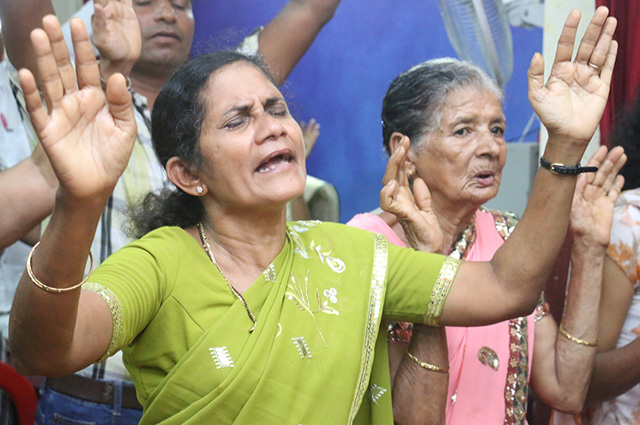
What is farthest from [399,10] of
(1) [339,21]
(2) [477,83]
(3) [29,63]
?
(3) [29,63]

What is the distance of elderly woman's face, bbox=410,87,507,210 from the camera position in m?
2.29

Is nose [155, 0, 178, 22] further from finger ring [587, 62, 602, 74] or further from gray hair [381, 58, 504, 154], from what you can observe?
finger ring [587, 62, 602, 74]

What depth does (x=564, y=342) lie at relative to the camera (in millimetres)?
2199

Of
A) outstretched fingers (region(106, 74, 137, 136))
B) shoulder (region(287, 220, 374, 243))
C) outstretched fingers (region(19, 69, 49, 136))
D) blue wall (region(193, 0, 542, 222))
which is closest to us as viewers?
outstretched fingers (region(19, 69, 49, 136))

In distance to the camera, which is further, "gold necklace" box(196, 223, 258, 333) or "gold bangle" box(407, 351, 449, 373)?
"gold bangle" box(407, 351, 449, 373)

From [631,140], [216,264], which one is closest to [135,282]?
[216,264]

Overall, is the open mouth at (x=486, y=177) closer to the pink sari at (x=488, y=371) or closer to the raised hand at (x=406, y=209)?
the raised hand at (x=406, y=209)

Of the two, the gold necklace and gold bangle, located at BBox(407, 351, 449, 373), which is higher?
the gold necklace

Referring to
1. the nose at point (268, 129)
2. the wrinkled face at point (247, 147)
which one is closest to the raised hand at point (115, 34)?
the wrinkled face at point (247, 147)

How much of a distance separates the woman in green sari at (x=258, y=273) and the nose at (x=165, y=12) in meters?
1.07

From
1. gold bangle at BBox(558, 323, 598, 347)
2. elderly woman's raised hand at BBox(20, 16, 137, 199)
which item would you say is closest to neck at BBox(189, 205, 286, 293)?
elderly woman's raised hand at BBox(20, 16, 137, 199)

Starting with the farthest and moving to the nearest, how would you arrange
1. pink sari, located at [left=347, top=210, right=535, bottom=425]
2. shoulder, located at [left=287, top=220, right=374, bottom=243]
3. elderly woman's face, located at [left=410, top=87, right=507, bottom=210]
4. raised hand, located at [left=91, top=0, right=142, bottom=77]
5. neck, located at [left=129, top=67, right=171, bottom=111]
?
1. neck, located at [left=129, top=67, right=171, bottom=111]
2. elderly woman's face, located at [left=410, top=87, right=507, bottom=210]
3. pink sari, located at [left=347, top=210, right=535, bottom=425]
4. raised hand, located at [left=91, top=0, right=142, bottom=77]
5. shoulder, located at [left=287, top=220, right=374, bottom=243]

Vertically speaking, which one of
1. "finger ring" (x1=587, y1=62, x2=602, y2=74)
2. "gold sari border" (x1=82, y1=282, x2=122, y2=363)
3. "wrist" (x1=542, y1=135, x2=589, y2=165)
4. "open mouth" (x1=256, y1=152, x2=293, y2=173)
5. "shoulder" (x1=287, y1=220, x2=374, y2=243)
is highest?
"finger ring" (x1=587, y1=62, x2=602, y2=74)

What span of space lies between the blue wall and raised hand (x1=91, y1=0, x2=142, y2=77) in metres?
1.07
